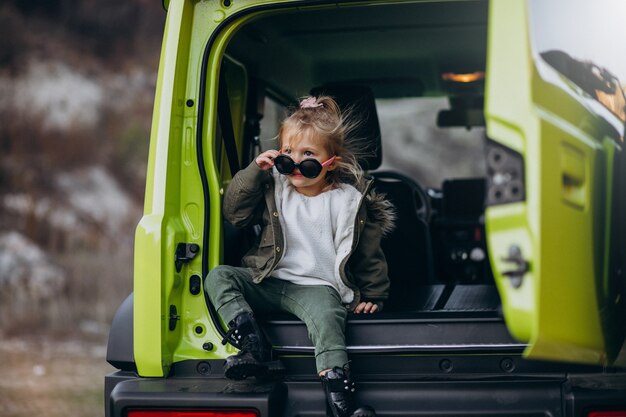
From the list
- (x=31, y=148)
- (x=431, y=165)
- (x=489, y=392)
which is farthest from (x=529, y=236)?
(x=431, y=165)

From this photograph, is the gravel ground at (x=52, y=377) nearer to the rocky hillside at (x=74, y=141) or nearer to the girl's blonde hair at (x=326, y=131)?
the rocky hillside at (x=74, y=141)

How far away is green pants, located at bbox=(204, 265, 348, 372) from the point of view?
299cm

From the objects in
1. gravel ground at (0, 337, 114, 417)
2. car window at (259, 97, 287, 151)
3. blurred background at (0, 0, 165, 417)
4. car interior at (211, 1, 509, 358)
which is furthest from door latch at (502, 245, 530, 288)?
blurred background at (0, 0, 165, 417)

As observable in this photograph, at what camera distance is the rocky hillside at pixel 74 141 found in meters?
10.4

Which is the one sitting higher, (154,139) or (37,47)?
(37,47)

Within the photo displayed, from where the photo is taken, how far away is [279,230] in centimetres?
331

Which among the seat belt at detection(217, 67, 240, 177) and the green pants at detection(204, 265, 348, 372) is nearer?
the green pants at detection(204, 265, 348, 372)

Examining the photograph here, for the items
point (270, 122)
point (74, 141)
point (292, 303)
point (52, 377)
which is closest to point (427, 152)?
point (74, 141)

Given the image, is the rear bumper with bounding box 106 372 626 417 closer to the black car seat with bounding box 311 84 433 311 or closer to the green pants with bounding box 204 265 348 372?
the green pants with bounding box 204 265 348 372

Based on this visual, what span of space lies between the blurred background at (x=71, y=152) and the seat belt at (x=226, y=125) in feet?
19.5

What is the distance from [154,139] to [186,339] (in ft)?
2.21

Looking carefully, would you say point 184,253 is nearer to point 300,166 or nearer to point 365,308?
point 300,166

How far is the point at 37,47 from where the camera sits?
37.5ft

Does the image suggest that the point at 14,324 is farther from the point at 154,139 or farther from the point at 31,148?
the point at 154,139
